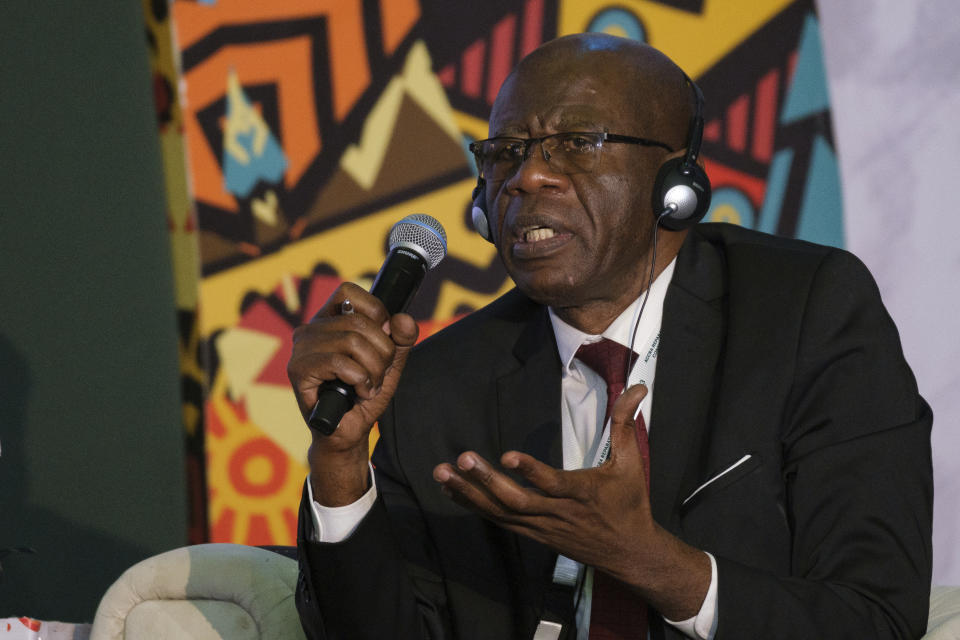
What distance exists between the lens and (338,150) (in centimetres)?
298

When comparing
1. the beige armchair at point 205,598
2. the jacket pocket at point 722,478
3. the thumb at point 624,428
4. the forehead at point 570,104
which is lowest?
the beige armchair at point 205,598

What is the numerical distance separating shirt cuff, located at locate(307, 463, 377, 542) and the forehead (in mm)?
674

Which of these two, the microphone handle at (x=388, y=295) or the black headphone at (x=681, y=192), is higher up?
the black headphone at (x=681, y=192)

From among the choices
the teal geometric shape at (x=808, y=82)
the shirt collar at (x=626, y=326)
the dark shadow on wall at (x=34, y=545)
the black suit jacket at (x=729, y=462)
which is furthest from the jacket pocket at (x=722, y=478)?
the dark shadow on wall at (x=34, y=545)

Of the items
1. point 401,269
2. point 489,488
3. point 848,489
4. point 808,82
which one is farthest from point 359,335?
point 808,82

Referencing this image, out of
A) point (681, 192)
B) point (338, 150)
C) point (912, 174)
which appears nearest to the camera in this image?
point (681, 192)

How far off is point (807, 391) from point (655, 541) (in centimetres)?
43

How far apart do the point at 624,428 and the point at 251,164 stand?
82.4 inches

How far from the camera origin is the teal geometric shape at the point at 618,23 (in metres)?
2.91

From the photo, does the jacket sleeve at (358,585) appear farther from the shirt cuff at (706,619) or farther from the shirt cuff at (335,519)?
the shirt cuff at (706,619)

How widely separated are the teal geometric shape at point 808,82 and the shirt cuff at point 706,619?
6.32 feet

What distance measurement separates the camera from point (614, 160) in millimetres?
1658

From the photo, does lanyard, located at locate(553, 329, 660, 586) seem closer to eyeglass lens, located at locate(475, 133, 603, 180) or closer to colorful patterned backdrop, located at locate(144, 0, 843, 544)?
eyeglass lens, located at locate(475, 133, 603, 180)

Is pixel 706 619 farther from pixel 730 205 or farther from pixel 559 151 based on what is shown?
pixel 730 205
